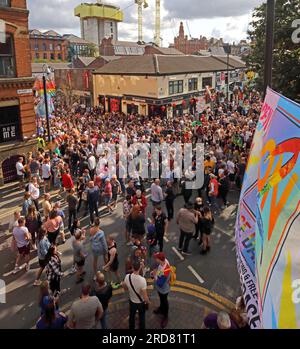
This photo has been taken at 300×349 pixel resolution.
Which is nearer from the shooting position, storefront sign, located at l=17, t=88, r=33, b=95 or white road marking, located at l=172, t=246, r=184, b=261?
white road marking, located at l=172, t=246, r=184, b=261

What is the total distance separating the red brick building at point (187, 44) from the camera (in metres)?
124

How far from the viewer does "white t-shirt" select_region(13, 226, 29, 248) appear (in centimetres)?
795

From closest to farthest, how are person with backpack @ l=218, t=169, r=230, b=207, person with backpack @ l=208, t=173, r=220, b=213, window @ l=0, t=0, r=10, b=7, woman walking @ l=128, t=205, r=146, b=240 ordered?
woman walking @ l=128, t=205, r=146, b=240 → person with backpack @ l=208, t=173, r=220, b=213 → person with backpack @ l=218, t=169, r=230, b=207 → window @ l=0, t=0, r=10, b=7

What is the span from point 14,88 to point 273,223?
15495 millimetres

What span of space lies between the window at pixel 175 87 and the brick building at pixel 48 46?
219ft

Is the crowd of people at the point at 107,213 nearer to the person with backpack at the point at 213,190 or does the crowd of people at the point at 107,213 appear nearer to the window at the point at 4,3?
the person with backpack at the point at 213,190

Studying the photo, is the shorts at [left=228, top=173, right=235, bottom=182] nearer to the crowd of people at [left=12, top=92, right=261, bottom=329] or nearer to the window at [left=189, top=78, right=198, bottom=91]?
the crowd of people at [left=12, top=92, right=261, bottom=329]

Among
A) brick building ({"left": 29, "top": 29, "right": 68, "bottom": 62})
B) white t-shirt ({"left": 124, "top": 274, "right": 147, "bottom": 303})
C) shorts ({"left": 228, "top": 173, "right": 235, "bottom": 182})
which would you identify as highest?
brick building ({"left": 29, "top": 29, "right": 68, "bottom": 62})

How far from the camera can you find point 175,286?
754cm

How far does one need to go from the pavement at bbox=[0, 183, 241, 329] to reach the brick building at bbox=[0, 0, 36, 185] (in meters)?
6.32

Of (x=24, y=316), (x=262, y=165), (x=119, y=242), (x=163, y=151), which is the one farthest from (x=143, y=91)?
(x=262, y=165)

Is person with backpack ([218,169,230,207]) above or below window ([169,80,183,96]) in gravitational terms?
below

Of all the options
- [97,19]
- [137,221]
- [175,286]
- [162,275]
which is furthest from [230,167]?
[97,19]

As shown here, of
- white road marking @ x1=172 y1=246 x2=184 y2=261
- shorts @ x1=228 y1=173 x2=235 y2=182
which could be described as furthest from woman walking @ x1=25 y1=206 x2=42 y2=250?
shorts @ x1=228 y1=173 x2=235 y2=182
